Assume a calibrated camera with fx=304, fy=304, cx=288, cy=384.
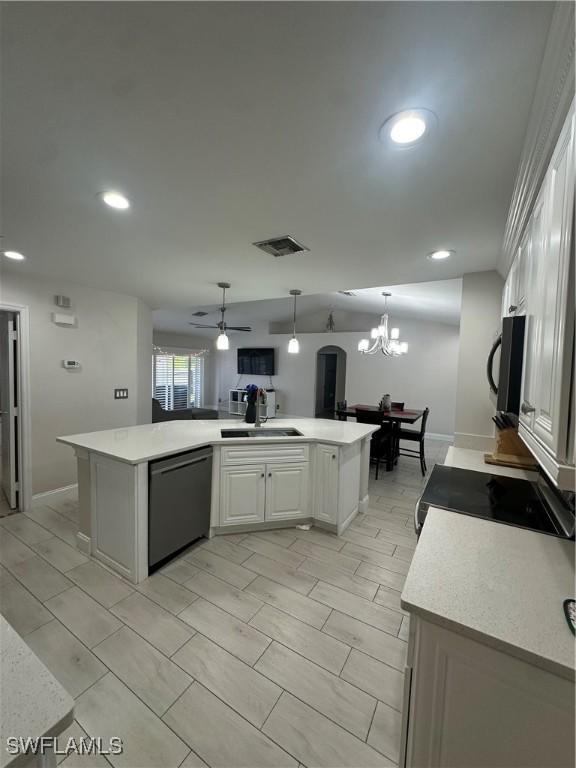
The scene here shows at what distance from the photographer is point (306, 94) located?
0.93 metres

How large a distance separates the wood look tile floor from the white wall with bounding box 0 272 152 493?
0.92m

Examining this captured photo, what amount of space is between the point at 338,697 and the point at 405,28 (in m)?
2.36

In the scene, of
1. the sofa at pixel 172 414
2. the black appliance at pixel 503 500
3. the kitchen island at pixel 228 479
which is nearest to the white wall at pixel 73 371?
the kitchen island at pixel 228 479

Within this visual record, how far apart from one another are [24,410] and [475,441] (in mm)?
4129

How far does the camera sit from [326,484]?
8.85 feet

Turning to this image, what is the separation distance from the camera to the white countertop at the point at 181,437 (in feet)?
6.99

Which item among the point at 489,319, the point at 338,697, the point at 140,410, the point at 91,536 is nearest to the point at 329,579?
the point at 338,697

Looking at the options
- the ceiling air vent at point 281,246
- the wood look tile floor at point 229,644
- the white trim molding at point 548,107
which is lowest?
the wood look tile floor at point 229,644

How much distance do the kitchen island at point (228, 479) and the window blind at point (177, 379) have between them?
599 centimetres

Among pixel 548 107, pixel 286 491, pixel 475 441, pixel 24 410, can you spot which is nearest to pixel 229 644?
pixel 286 491

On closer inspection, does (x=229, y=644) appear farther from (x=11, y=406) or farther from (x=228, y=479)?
(x=11, y=406)

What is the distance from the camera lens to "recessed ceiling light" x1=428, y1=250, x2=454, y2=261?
2.12 m

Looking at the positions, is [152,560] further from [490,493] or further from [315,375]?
[315,375]

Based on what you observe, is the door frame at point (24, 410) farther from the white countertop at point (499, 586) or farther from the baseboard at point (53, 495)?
the white countertop at point (499, 586)
